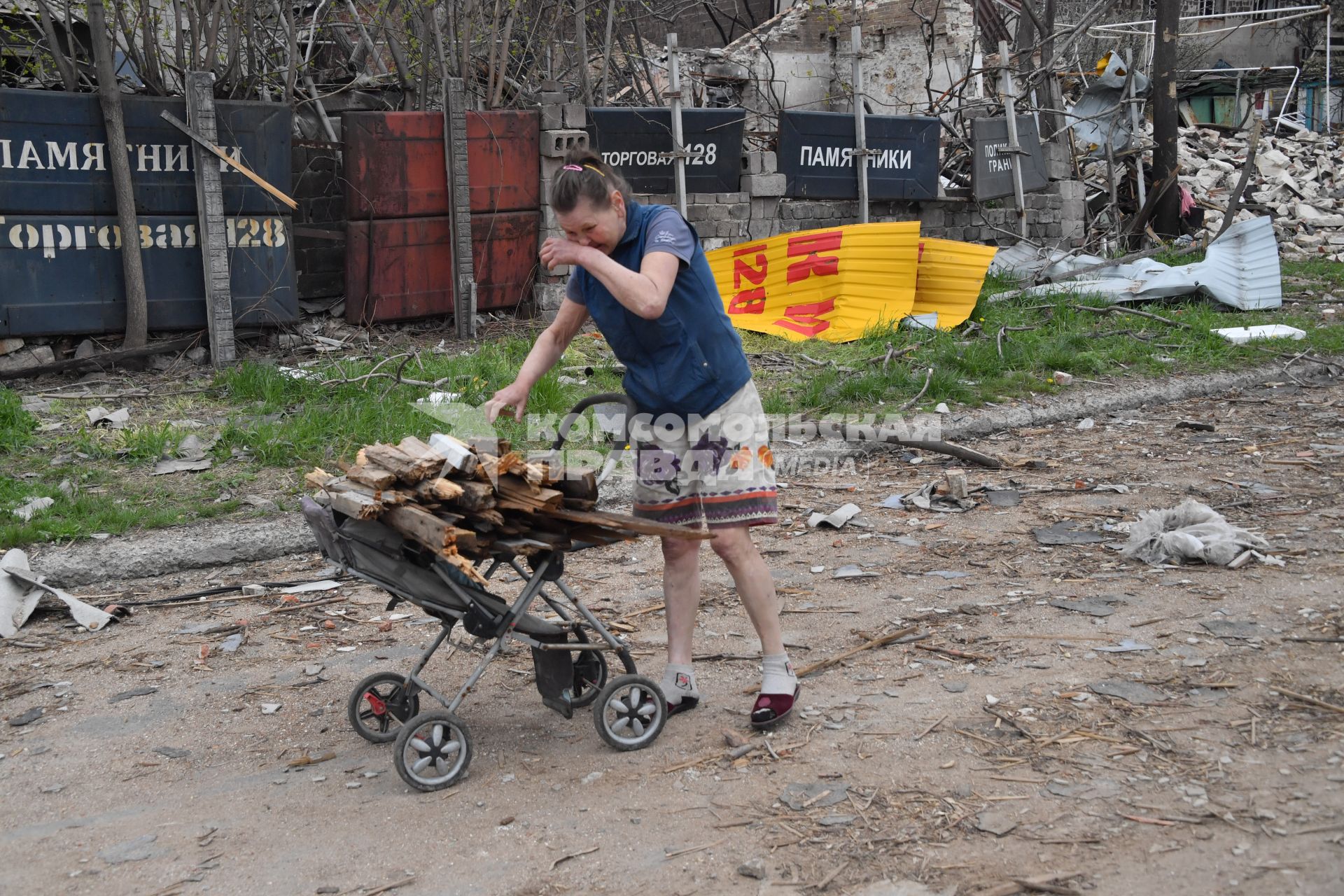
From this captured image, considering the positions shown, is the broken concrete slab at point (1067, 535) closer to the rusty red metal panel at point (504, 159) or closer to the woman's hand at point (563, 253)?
the woman's hand at point (563, 253)

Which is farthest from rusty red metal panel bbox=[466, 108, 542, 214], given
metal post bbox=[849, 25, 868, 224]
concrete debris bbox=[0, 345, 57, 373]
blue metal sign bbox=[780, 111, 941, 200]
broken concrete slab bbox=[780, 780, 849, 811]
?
broken concrete slab bbox=[780, 780, 849, 811]

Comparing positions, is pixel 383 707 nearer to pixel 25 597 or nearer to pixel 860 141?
pixel 25 597

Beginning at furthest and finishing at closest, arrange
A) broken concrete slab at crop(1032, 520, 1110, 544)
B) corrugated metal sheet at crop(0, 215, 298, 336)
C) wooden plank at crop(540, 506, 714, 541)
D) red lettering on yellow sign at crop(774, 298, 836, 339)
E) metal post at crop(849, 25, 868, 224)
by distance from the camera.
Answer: metal post at crop(849, 25, 868, 224) < red lettering on yellow sign at crop(774, 298, 836, 339) < corrugated metal sheet at crop(0, 215, 298, 336) < broken concrete slab at crop(1032, 520, 1110, 544) < wooden plank at crop(540, 506, 714, 541)

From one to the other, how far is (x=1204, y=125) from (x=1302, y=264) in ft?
33.8

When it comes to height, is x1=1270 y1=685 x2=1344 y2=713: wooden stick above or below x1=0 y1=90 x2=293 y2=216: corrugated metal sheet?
below

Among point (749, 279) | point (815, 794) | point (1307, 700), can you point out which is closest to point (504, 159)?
point (749, 279)

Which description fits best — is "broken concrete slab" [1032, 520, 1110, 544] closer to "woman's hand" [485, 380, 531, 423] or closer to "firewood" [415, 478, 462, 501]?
"woman's hand" [485, 380, 531, 423]

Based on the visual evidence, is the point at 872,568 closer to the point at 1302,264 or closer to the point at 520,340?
the point at 520,340

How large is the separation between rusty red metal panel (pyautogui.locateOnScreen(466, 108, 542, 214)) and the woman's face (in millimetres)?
6307

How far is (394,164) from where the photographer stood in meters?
9.30

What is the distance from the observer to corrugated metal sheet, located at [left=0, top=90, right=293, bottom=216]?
7656 mm

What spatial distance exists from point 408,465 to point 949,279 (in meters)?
7.73

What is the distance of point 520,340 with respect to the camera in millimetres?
9258

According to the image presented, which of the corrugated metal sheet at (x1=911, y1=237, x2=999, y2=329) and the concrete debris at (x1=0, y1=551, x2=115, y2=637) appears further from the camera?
the corrugated metal sheet at (x1=911, y1=237, x2=999, y2=329)
